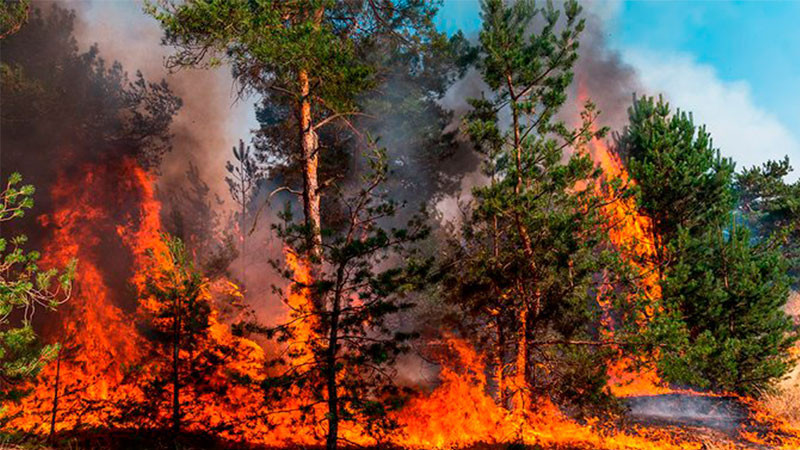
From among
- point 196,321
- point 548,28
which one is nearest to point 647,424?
point 548,28

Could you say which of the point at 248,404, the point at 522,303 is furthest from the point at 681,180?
the point at 248,404

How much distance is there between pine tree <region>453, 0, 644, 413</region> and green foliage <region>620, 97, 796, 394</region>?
171cm

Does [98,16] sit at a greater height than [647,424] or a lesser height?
greater

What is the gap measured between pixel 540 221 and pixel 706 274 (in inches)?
254

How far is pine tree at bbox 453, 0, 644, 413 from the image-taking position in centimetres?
1029

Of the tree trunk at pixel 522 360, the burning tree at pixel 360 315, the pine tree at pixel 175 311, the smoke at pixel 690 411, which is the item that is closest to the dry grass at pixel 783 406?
the smoke at pixel 690 411

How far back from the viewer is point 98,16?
21.4 m

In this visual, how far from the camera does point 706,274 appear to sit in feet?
42.8

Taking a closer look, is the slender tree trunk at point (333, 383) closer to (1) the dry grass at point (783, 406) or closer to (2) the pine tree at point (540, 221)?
(2) the pine tree at point (540, 221)

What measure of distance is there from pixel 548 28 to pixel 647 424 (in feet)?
37.4

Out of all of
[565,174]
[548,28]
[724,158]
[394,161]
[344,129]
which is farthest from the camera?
[394,161]

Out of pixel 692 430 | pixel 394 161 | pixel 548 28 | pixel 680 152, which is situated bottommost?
pixel 692 430

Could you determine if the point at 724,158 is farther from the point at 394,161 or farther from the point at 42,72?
the point at 42,72

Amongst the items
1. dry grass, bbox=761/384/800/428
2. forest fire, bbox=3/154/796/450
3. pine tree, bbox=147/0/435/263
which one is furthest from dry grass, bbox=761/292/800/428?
pine tree, bbox=147/0/435/263
